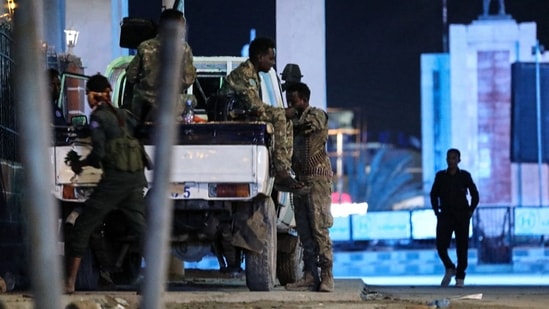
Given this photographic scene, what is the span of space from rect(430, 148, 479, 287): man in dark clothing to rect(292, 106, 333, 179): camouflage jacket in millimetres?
4517

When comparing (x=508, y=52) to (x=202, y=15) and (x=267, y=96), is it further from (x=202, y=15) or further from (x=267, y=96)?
(x=267, y=96)

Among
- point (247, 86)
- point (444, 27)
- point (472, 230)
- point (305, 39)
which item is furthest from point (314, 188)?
point (444, 27)

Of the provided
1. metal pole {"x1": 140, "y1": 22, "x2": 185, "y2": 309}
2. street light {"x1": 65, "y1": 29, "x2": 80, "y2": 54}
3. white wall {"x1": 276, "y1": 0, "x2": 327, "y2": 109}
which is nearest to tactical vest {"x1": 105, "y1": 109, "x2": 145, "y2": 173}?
metal pole {"x1": 140, "y1": 22, "x2": 185, "y2": 309}

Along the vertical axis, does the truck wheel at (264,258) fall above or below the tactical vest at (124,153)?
below

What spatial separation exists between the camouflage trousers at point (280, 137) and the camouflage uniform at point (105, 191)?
1.37 meters

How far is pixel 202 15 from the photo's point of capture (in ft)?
71.9

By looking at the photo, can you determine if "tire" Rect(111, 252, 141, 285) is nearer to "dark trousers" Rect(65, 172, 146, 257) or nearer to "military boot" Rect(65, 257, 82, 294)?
"military boot" Rect(65, 257, 82, 294)

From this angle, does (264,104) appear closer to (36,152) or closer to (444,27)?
(36,152)

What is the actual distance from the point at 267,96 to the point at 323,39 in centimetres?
566

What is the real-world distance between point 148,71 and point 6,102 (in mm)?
2604

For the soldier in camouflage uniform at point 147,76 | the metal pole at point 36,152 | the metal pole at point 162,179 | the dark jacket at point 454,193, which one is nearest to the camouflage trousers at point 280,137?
the soldier in camouflage uniform at point 147,76

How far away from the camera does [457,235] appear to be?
48.5ft

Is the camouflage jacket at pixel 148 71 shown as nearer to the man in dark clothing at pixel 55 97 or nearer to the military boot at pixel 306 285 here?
the man in dark clothing at pixel 55 97

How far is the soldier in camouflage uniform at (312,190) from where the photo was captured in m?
10.3
